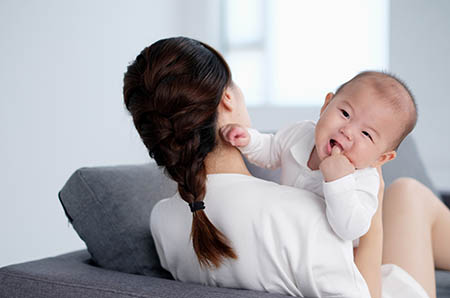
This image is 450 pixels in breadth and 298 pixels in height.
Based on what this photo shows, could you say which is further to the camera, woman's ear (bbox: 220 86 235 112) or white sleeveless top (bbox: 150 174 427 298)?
woman's ear (bbox: 220 86 235 112)

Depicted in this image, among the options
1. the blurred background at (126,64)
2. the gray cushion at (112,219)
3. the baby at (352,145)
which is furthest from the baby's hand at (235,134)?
the blurred background at (126,64)

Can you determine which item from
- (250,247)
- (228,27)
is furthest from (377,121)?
(228,27)

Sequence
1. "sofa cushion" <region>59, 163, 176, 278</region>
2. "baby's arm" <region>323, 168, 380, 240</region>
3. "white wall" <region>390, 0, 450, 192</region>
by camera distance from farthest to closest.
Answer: "white wall" <region>390, 0, 450, 192</region>
"sofa cushion" <region>59, 163, 176, 278</region>
"baby's arm" <region>323, 168, 380, 240</region>

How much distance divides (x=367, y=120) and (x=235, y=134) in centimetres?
27

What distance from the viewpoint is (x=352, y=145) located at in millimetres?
929

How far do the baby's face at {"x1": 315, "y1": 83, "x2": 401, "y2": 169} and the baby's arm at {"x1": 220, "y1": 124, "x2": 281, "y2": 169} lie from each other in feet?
0.53

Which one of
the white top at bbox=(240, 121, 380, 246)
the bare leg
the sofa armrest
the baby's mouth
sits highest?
the baby's mouth

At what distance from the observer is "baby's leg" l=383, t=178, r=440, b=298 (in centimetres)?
123

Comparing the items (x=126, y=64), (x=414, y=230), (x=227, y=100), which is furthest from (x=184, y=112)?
(x=126, y=64)

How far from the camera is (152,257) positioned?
1.22 metres

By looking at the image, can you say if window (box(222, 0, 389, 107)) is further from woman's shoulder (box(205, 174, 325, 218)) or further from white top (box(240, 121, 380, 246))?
woman's shoulder (box(205, 174, 325, 218))

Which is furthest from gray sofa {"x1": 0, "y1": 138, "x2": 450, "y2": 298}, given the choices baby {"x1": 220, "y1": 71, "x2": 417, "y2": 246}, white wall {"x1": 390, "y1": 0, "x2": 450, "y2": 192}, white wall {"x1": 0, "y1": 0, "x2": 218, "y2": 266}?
white wall {"x1": 390, "y1": 0, "x2": 450, "y2": 192}

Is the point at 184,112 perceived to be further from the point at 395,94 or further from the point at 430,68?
the point at 430,68

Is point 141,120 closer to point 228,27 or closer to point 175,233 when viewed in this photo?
point 175,233
